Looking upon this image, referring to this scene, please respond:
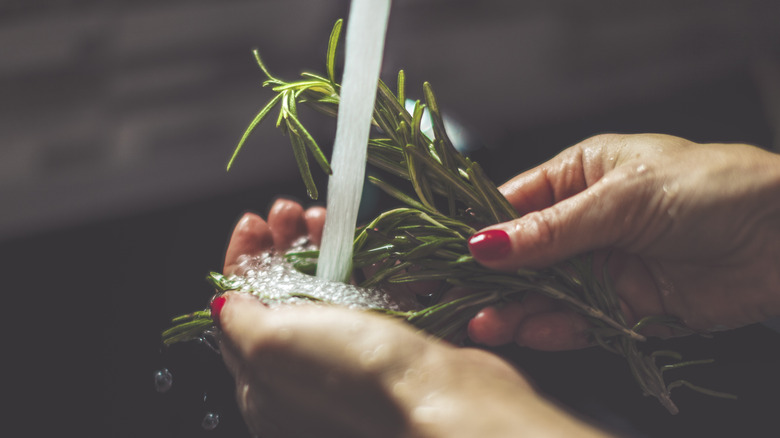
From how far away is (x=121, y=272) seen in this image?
1091 millimetres

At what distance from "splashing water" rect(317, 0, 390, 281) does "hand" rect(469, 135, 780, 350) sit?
0.53 ft

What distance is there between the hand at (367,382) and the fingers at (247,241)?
0.29 m

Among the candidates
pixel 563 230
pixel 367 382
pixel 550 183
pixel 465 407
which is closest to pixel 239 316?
pixel 367 382

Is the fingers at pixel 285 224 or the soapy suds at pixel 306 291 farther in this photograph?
the fingers at pixel 285 224

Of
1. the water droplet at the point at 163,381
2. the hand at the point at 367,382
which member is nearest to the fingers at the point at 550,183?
the hand at the point at 367,382

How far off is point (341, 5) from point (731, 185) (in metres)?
0.95

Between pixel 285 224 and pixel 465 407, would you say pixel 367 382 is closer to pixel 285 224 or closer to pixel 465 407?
pixel 465 407

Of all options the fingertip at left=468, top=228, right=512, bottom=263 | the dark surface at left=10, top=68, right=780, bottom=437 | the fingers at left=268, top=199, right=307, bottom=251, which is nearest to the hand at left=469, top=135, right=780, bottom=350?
the fingertip at left=468, top=228, right=512, bottom=263

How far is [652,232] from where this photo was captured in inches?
29.3

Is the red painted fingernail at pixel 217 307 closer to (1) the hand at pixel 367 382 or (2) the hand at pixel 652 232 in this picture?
(1) the hand at pixel 367 382

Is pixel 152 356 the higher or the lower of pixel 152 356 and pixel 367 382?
the lower

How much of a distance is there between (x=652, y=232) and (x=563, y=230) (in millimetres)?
158

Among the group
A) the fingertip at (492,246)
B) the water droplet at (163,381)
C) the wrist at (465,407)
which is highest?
the fingertip at (492,246)

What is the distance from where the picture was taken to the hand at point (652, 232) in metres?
0.69
